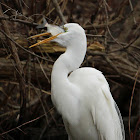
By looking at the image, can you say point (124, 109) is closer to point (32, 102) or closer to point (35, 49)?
point (32, 102)

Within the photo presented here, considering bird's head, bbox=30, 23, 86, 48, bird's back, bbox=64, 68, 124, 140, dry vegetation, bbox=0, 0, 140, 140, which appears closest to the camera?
bird's head, bbox=30, 23, 86, 48

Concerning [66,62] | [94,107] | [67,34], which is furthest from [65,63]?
[94,107]

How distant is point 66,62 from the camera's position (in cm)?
180

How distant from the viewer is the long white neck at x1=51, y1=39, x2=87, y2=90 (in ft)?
5.90

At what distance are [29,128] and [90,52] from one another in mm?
1190

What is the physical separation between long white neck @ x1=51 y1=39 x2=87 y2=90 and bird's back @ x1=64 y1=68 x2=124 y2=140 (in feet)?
0.55

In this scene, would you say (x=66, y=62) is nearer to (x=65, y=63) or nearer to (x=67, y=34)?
(x=65, y=63)

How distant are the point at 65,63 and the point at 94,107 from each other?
0.38 metres

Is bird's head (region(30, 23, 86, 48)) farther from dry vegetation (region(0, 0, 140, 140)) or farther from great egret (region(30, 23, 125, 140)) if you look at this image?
dry vegetation (region(0, 0, 140, 140))

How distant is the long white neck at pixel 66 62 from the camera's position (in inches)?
70.8

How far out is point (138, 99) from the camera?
158 inches

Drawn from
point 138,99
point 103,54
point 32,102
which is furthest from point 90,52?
point 138,99

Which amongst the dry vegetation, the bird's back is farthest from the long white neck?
the dry vegetation

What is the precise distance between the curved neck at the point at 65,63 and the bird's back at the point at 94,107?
0.17m
